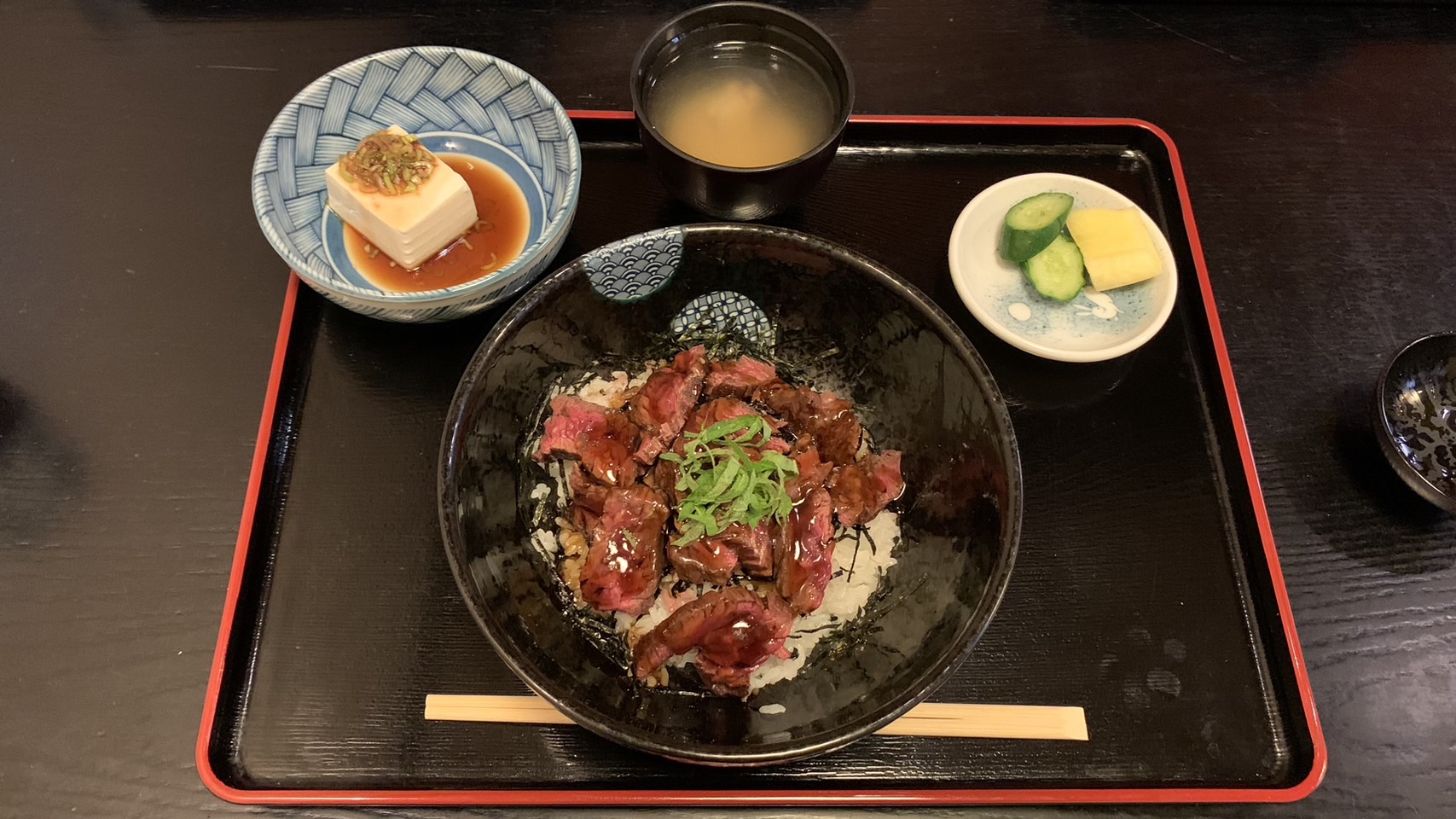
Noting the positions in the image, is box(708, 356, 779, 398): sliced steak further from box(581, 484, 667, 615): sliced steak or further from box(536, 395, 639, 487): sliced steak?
box(581, 484, 667, 615): sliced steak

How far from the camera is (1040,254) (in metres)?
2.23

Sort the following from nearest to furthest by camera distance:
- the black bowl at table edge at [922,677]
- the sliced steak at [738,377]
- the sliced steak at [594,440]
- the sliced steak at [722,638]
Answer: the black bowl at table edge at [922,677] → the sliced steak at [722,638] → the sliced steak at [594,440] → the sliced steak at [738,377]

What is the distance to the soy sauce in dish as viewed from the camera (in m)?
2.16

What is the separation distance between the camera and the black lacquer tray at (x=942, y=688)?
174 centimetres

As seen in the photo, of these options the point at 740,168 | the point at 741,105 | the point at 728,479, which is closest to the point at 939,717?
the point at 728,479

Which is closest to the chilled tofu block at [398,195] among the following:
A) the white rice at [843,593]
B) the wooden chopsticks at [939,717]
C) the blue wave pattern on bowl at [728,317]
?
the blue wave pattern on bowl at [728,317]

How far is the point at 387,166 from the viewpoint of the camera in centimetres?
208

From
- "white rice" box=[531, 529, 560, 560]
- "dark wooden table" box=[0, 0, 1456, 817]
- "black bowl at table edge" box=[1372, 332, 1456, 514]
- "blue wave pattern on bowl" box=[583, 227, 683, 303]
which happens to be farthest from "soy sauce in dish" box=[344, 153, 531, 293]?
"black bowl at table edge" box=[1372, 332, 1456, 514]

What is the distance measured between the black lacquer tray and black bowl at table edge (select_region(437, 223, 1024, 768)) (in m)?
0.28

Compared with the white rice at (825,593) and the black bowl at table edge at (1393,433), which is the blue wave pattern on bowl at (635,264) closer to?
the white rice at (825,593)

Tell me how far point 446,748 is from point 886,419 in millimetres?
1252

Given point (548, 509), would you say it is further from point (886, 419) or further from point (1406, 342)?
point (1406, 342)

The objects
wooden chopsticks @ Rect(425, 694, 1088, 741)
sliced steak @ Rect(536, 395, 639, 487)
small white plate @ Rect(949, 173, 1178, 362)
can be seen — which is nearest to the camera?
→ wooden chopsticks @ Rect(425, 694, 1088, 741)

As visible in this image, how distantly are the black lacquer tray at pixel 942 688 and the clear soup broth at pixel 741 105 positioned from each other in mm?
252
